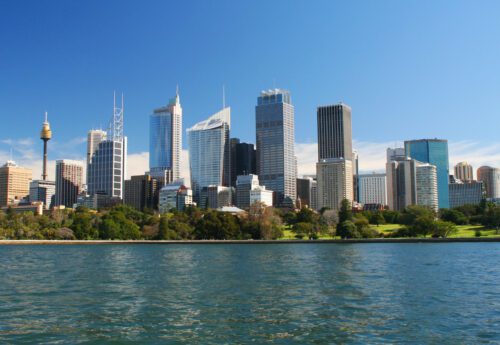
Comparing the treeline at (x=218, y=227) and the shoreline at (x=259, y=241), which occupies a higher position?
the treeline at (x=218, y=227)

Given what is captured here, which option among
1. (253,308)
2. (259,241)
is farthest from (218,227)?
(253,308)

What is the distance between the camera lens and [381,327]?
Result: 24.6 metres

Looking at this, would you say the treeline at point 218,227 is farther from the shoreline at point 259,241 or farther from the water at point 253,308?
the water at point 253,308

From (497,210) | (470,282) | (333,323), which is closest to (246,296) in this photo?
(333,323)

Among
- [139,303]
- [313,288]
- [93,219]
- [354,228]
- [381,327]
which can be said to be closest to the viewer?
[381,327]

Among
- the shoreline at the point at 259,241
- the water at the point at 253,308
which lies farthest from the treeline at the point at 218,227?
the water at the point at 253,308

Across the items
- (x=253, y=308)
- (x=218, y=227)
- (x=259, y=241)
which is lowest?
(x=253, y=308)

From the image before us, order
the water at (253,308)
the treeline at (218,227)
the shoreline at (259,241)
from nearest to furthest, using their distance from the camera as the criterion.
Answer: the water at (253,308), the shoreline at (259,241), the treeline at (218,227)

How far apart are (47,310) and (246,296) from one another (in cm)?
1169

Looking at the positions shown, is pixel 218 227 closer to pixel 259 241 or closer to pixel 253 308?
pixel 259 241

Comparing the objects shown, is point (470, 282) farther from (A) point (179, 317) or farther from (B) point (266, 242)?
(B) point (266, 242)

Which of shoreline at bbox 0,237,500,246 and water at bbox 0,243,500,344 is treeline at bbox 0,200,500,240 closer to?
shoreline at bbox 0,237,500,246

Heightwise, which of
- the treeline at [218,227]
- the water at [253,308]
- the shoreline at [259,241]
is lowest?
the water at [253,308]

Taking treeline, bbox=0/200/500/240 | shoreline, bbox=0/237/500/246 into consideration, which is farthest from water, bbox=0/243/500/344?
treeline, bbox=0/200/500/240
